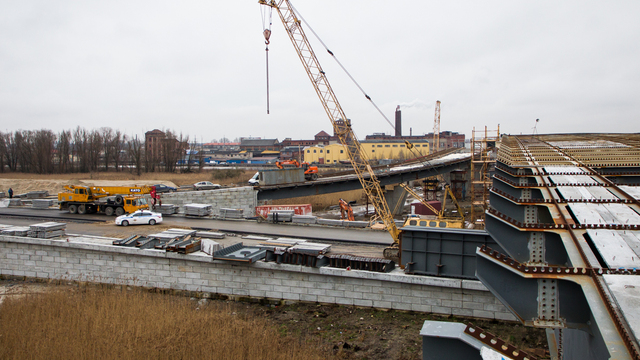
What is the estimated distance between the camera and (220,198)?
37969mm

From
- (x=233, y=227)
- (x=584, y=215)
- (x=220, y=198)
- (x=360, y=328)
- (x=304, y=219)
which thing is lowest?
(x=360, y=328)

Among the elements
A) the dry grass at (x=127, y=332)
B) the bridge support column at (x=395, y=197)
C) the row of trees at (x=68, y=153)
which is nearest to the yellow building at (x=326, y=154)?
the row of trees at (x=68, y=153)

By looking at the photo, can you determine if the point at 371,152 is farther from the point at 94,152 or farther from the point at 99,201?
the point at 99,201

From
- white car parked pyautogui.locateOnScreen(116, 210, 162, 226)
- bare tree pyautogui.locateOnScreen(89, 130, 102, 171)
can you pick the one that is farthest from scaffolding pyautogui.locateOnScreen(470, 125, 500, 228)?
bare tree pyautogui.locateOnScreen(89, 130, 102, 171)

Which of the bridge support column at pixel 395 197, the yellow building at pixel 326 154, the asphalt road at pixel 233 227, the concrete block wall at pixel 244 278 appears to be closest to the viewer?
Result: the concrete block wall at pixel 244 278

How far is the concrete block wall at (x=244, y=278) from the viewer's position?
15.3 meters

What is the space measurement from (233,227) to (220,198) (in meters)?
12.2

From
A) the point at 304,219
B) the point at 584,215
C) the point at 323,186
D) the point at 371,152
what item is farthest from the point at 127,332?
the point at 371,152

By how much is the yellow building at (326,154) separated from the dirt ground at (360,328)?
326ft

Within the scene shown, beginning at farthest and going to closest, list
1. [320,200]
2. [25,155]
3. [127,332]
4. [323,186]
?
[25,155] < [320,200] < [323,186] < [127,332]

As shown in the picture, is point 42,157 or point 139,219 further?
point 42,157

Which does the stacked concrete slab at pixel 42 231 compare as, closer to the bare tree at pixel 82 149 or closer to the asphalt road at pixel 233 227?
the asphalt road at pixel 233 227

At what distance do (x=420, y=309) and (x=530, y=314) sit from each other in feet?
35.6

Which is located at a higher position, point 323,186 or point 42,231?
point 323,186
